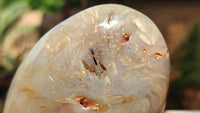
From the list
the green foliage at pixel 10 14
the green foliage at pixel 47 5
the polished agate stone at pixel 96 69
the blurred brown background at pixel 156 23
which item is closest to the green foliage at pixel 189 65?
the blurred brown background at pixel 156 23

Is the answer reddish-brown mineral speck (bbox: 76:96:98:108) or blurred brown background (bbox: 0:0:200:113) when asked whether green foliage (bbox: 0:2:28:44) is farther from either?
reddish-brown mineral speck (bbox: 76:96:98:108)

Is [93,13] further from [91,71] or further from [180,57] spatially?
[180,57]

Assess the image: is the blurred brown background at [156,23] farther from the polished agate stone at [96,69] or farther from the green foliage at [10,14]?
the polished agate stone at [96,69]

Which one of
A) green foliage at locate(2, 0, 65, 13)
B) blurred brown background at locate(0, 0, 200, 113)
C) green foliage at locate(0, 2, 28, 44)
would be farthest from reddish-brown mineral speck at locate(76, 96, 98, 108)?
green foliage at locate(0, 2, 28, 44)

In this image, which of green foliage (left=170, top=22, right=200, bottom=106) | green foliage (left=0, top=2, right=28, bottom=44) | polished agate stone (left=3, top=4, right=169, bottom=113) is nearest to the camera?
polished agate stone (left=3, top=4, right=169, bottom=113)

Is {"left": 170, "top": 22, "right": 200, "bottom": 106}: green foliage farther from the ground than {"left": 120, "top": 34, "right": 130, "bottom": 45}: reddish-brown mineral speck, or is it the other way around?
{"left": 120, "top": 34, "right": 130, "bottom": 45}: reddish-brown mineral speck

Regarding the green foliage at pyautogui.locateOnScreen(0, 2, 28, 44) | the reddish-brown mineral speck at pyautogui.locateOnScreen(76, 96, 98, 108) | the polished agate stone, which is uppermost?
the polished agate stone
